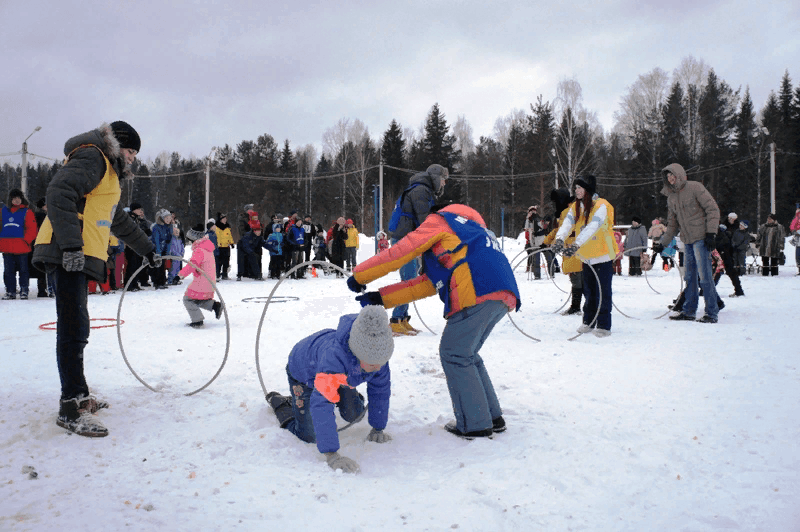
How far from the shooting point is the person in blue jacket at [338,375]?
287cm

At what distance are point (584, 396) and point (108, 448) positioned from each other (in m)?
3.43

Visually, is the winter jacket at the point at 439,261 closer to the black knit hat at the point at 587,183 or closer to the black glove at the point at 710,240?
the black knit hat at the point at 587,183

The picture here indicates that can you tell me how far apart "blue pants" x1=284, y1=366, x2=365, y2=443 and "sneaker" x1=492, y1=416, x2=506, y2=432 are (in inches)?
35.1

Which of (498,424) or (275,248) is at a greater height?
(275,248)

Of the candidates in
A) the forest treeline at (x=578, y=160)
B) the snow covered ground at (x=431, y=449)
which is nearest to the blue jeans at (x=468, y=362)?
the snow covered ground at (x=431, y=449)

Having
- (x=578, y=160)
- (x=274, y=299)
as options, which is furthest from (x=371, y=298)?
(x=578, y=160)

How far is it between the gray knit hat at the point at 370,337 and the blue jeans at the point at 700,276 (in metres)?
6.27

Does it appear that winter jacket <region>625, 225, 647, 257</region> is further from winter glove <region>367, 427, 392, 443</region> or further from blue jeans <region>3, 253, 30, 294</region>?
blue jeans <region>3, 253, 30, 294</region>

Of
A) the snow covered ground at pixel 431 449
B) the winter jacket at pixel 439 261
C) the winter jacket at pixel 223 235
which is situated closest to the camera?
the snow covered ground at pixel 431 449

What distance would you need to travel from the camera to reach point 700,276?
24.4 ft

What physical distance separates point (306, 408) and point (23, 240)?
9147mm

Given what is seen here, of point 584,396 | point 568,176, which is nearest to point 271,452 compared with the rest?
point 584,396

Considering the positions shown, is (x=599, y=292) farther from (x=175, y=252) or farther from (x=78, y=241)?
(x=175, y=252)

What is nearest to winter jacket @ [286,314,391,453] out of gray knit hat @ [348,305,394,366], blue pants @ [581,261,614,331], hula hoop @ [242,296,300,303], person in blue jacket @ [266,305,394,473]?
person in blue jacket @ [266,305,394,473]
